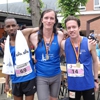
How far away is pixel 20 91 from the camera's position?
329 centimetres

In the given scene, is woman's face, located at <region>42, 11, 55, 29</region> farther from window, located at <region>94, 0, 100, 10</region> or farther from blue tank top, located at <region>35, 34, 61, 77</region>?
window, located at <region>94, 0, 100, 10</region>

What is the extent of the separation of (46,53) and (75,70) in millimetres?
449

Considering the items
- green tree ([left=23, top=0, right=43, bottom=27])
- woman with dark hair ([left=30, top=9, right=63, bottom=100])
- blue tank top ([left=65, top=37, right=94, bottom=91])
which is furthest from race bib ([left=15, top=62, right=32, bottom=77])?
green tree ([left=23, top=0, right=43, bottom=27])

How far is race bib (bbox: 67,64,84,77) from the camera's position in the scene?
2984 millimetres

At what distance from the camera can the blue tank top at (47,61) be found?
124 inches

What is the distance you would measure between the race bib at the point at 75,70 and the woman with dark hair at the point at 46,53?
0.25 metres

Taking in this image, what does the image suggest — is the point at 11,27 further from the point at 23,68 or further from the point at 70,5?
the point at 70,5

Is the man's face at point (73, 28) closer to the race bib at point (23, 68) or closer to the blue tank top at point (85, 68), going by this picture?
the blue tank top at point (85, 68)

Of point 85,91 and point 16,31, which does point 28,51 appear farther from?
point 85,91

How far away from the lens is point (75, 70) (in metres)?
3.02

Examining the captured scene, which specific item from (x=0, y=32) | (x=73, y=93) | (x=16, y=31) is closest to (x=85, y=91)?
(x=73, y=93)

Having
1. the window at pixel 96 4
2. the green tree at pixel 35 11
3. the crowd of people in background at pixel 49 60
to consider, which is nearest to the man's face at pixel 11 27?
the crowd of people in background at pixel 49 60

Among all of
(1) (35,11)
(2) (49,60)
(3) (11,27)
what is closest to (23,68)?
(2) (49,60)

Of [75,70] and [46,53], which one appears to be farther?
[46,53]
